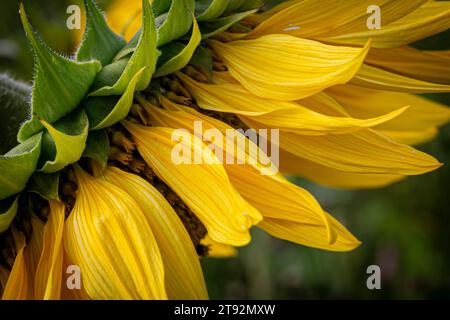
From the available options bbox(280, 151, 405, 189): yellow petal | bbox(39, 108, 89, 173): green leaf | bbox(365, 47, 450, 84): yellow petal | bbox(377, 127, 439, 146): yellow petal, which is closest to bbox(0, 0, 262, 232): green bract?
bbox(39, 108, 89, 173): green leaf

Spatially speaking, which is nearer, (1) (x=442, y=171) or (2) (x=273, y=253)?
(1) (x=442, y=171)

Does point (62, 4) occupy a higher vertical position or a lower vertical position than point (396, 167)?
higher

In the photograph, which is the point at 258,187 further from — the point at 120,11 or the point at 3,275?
the point at 120,11

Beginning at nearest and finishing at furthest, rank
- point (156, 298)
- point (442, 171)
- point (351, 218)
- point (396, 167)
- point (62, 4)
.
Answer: point (156, 298)
point (396, 167)
point (62, 4)
point (442, 171)
point (351, 218)

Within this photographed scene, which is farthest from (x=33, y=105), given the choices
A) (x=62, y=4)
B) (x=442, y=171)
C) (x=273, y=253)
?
(x=273, y=253)

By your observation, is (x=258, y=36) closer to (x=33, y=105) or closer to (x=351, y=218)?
(x=33, y=105)

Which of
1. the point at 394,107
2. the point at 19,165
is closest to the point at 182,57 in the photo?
the point at 19,165
